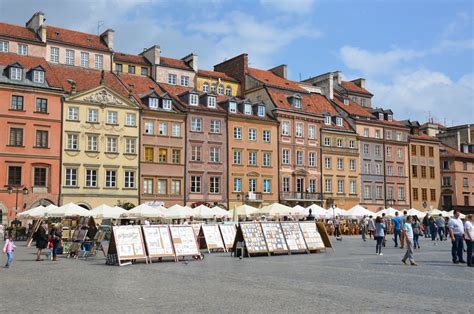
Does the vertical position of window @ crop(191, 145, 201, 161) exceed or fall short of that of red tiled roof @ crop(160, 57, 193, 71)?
it falls short

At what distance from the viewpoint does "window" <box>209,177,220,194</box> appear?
5344 centimetres

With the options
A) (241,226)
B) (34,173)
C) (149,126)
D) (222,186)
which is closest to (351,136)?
(222,186)

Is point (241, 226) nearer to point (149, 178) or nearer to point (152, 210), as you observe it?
point (152, 210)

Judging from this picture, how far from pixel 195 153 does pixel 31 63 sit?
15500mm

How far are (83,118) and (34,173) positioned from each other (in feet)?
19.1

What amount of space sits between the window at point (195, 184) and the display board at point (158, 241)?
3034 cm

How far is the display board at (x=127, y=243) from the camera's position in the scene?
20438 mm

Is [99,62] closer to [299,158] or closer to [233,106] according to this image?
[233,106]

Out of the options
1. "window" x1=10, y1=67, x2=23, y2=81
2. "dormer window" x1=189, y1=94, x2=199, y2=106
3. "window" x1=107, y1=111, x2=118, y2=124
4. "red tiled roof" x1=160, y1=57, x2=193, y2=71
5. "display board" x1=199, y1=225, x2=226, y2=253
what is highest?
"red tiled roof" x1=160, y1=57, x2=193, y2=71

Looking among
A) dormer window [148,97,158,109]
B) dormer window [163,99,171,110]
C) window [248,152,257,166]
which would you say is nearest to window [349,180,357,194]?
window [248,152,257,166]

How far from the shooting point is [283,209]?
41.1m

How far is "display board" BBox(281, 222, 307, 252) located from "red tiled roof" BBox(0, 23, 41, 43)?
1331 inches

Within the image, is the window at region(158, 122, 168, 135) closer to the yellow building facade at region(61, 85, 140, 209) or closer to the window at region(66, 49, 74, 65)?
the yellow building facade at region(61, 85, 140, 209)

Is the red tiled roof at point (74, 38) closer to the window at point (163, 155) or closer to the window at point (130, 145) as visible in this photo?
the window at point (130, 145)
